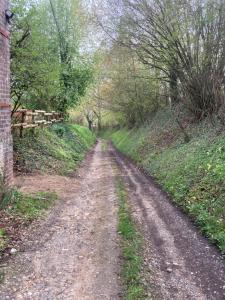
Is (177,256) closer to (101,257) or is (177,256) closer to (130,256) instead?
(130,256)

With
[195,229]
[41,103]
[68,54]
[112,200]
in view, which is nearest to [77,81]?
[68,54]

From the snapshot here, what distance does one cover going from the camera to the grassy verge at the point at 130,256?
4.42 meters

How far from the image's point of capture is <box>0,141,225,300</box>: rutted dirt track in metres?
4.50

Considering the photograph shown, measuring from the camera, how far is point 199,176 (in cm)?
937

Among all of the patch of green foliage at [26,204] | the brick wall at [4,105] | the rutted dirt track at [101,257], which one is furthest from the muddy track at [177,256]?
the brick wall at [4,105]

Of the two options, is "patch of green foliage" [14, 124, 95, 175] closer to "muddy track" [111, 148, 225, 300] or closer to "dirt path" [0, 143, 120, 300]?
"dirt path" [0, 143, 120, 300]

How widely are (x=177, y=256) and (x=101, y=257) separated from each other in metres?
1.23

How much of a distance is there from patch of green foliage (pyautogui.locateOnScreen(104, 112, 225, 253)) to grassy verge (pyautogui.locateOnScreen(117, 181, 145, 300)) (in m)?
1.38

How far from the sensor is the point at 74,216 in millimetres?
7699

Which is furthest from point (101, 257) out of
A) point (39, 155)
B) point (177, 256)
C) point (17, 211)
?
point (39, 155)

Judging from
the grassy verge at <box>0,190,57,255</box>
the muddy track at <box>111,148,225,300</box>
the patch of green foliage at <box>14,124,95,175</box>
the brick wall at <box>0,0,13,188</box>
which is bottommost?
the muddy track at <box>111,148,225,300</box>

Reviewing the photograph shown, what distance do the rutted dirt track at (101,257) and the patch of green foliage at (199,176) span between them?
35 cm

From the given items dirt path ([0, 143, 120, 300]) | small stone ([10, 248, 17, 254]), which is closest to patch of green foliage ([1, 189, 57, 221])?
dirt path ([0, 143, 120, 300])

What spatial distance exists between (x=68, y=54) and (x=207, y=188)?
1741 cm
